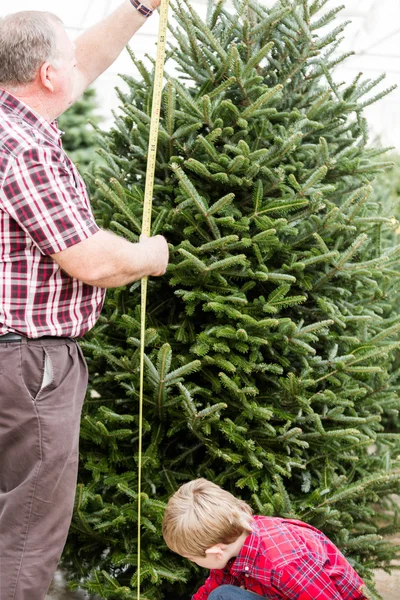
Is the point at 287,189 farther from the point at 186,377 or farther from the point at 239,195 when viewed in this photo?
the point at 186,377

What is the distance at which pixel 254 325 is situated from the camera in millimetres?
2744

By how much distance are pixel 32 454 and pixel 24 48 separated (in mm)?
1287

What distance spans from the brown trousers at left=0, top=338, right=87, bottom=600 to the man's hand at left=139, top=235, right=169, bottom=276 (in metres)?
0.39

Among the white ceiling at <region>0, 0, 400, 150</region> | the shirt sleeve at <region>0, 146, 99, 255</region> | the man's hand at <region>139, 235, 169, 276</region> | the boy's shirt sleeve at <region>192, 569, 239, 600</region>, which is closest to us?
the shirt sleeve at <region>0, 146, 99, 255</region>

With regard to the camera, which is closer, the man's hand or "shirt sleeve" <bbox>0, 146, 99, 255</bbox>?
"shirt sleeve" <bbox>0, 146, 99, 255</bbox>

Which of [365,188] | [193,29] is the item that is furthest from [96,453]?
[193,29]

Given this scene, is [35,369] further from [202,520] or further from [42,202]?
[202,520]

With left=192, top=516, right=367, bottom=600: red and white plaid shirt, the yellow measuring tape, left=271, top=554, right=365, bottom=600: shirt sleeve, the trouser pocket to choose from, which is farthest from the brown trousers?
left=271, top=554, right=365, bottom=600: shirt sleeve

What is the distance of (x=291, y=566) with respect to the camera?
2.21 metres

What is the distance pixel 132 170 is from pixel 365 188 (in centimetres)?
103

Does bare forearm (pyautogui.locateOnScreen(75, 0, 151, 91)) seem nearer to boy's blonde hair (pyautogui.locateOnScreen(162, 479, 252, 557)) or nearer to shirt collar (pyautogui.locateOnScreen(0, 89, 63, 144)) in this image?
shirt collar (pyautogui.locateOnScreen(0, 89, 63, 144))

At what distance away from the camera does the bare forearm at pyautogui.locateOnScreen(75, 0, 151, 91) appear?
2779mm

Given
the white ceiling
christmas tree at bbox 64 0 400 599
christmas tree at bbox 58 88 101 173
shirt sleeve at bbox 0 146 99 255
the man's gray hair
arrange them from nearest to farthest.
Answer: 1. shirt sleeve at bbox 0 146 99 255
2. the man's gray hair
3. christmas tree at bbox 64 0 400 599
4. the white ceiling
5. christmas tree at bbox 58 88 101 173

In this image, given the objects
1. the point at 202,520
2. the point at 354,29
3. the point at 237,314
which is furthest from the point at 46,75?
the point at 354,29
